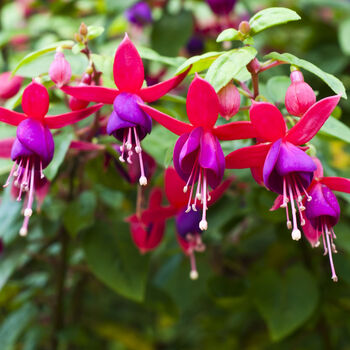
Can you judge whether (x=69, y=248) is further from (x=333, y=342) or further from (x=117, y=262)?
(x=333, y=342)

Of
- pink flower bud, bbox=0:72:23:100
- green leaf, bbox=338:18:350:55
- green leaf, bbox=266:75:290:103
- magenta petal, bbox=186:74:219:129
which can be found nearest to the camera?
magenta petal, bbox=186:74:219:129

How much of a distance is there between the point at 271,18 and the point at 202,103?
175 millimetres

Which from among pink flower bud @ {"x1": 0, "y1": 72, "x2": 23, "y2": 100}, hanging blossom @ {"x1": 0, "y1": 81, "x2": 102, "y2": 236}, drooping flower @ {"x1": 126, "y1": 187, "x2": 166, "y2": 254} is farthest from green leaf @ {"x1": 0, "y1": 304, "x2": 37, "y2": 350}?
hanging blossom @ {"x1": 0, "y1": 81, "x2": 102, "y2": 236}

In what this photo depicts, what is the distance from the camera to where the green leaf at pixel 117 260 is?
3.73 ft

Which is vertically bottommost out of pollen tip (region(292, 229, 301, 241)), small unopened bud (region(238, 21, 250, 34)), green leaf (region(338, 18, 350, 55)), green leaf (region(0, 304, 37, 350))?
green leaf (region(0, 304, 37, 350))

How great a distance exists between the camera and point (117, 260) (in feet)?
3.90

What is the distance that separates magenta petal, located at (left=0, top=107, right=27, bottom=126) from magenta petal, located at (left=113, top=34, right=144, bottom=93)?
15cm

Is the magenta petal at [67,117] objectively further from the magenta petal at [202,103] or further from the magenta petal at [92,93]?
the magenta petal at [202,103]

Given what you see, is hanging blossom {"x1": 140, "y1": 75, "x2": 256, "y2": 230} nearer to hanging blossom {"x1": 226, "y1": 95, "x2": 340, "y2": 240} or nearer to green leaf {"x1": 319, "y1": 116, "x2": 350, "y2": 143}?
hanging blossom {"x1": 226, "y1": 95, "x2": 340, "y2": 240}

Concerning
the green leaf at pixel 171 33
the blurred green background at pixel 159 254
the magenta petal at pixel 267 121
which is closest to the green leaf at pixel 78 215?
the blurred green background at pixel 159 254

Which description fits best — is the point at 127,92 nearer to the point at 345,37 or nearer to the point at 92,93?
the point at 92,93

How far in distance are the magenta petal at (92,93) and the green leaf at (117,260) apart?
534mm

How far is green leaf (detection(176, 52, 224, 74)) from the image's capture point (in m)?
0.68

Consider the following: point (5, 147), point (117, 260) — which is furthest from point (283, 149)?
point (117, 260)
